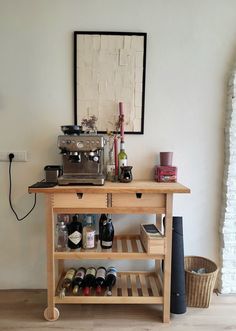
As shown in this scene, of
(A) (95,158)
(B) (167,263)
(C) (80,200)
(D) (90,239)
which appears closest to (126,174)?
(A) (95,158)

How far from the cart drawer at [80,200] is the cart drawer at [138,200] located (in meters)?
0.08

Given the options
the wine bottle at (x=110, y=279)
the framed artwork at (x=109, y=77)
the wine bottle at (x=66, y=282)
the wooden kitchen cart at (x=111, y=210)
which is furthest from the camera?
the framed artwork at (x=109, y=77)

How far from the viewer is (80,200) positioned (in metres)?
1.60

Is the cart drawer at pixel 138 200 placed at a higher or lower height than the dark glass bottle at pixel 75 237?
higher

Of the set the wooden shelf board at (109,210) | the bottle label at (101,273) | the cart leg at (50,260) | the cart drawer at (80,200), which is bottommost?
the bottle label at (101,273)

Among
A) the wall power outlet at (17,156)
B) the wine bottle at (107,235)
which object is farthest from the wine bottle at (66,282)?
the wall power outlet at (17,156)

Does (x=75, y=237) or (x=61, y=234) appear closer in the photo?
(x=75, y=237)

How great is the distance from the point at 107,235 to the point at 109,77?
1159mm

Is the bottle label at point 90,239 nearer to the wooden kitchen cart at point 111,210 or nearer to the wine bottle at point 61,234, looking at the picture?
the wooden kitchen cart at point 111,210

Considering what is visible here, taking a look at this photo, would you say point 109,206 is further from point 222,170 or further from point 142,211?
point 222,170

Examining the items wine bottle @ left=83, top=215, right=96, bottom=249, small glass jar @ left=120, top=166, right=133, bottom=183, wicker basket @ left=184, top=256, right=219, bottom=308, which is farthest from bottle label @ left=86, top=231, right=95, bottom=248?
wicker basket @ left=184, top=256, right=219, bottom=308

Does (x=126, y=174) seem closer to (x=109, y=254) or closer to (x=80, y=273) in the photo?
(x=109, y=254)

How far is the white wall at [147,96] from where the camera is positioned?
74.5 inches

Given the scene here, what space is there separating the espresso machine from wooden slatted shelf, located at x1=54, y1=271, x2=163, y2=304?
2.47 ft
